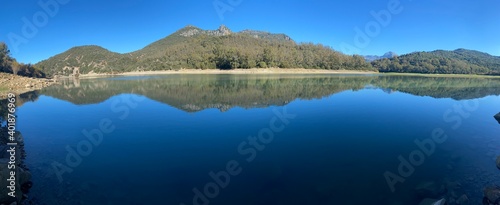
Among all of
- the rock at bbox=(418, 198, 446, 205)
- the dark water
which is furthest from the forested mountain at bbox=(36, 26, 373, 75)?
the rock at bbox=(418, 198, 446, 205)

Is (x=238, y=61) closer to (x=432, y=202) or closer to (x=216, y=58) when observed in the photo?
(x=216, y=58)

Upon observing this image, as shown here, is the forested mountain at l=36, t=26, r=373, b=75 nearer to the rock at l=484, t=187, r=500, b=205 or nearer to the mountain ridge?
the mountain ridge

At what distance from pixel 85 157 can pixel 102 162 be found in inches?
46.8

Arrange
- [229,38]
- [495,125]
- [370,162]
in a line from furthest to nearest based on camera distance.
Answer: [229,38] → [495,125] → [370,162]

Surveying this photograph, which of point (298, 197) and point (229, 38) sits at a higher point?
point (229, 38)

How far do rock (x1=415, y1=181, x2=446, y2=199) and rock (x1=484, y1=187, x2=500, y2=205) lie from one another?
0.96 metres

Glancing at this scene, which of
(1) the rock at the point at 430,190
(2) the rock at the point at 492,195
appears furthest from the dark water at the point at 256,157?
(2) the rock at the point at 492,195

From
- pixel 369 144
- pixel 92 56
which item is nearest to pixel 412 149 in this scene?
pixel 369 144

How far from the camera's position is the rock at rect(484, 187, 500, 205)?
710 cm

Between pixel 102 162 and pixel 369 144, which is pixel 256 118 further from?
pixel 102 162

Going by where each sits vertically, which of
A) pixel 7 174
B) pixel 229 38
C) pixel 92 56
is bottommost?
pixel 7 174

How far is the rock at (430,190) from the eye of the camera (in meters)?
7.70

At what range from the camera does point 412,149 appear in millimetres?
11430

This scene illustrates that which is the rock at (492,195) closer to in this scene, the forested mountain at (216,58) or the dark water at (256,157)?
the dark water at (256,157)
